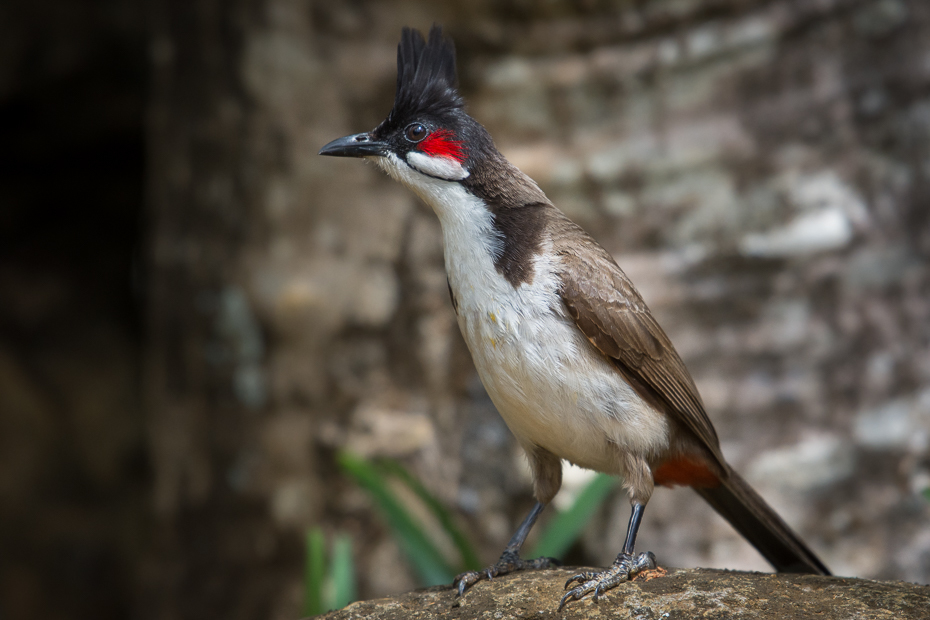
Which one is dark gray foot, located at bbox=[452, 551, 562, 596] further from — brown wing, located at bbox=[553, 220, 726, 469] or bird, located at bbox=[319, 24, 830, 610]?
brown wing, located at bbox=[553, 220, 726, 469]

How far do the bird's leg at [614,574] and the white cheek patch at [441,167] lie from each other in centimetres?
122

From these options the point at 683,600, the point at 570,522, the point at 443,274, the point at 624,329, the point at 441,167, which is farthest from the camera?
the point at 443,274

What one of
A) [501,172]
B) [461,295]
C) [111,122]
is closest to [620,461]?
[461,295]

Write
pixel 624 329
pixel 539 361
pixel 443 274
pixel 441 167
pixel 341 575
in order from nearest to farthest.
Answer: pixel 539 361
pixel 624 329
pixel 441 167
pixel 341 575
pixel 443 274

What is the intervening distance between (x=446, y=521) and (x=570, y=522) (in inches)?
22.1

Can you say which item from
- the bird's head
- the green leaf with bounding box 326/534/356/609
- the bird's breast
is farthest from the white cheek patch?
the green leaf with bounding box 326/534/356/609

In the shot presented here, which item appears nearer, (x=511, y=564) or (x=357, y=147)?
(x=511, y=564)

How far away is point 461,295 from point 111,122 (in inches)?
171

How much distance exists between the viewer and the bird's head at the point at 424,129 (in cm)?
264

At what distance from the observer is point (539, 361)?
2410 millimetres

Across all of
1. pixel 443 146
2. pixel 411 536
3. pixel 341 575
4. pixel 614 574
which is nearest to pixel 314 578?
pixel 341 575

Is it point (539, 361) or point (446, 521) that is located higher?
point (539, 361)

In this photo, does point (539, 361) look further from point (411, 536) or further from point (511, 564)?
point (411, 536)

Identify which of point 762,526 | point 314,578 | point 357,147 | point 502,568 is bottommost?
point 314,578
